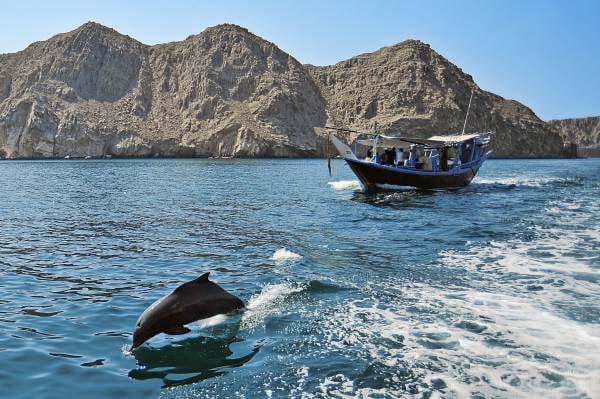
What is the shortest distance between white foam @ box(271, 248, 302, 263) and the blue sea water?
0.09 m

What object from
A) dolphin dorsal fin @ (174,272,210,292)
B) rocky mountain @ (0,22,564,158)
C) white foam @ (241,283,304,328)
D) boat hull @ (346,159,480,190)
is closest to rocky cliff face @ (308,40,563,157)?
rocky mountain @ (0,22,564,158)

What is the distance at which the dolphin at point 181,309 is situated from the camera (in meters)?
8.48

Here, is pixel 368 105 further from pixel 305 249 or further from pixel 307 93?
pixel 305 249

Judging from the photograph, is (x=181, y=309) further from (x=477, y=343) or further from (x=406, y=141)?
(x=406, y=141)

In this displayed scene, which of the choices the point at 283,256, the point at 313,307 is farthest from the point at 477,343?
the point at 283,256

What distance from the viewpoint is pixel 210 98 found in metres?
140

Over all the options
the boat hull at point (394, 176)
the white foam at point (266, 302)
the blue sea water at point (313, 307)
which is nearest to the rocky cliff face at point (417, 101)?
the boat hull at point (394, 176)

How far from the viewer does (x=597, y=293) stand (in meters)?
11.3

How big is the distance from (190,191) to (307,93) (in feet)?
391

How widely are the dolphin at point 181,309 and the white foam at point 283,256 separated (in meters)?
5.10

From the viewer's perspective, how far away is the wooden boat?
36.8m

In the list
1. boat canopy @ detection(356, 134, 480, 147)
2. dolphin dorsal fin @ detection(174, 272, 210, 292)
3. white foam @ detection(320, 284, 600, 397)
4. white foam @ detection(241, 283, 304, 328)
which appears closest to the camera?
white foam @ detection(320, 284, 600, 397)

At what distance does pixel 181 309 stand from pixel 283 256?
640cm

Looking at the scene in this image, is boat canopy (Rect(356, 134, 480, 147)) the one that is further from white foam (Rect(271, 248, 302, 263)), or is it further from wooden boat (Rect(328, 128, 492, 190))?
white foam (Rect(271, 248, 302, 263))
